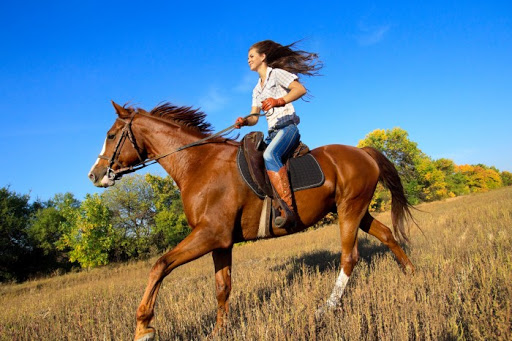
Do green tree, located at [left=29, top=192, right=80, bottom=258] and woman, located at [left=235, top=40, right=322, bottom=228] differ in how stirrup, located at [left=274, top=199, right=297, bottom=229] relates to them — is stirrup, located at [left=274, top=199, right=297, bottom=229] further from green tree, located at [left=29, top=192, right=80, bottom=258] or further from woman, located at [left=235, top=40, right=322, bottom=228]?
green tree, located at [left=29, top=192, right=80, bottom=258]

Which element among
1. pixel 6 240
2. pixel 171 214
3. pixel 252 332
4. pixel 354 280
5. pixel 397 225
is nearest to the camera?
pixel 252 332

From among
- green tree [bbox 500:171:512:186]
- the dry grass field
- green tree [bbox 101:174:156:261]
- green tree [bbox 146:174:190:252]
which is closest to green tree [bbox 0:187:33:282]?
green tree [bbox 101:174:156:261]

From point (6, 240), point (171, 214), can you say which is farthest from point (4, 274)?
point (171, 214)

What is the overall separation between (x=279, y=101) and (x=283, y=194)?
1152 mm

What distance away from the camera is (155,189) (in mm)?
34438

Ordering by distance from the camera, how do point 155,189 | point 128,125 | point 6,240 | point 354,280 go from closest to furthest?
1. point 128,125
2. point 354,280
3. point 6,240
4. point 155,189

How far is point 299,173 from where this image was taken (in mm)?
3908

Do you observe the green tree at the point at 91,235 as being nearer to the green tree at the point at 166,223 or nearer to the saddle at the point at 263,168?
the green tree at the point at 166,223

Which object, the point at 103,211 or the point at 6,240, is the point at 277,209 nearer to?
the point at 103,211

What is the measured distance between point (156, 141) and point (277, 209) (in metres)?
1.97

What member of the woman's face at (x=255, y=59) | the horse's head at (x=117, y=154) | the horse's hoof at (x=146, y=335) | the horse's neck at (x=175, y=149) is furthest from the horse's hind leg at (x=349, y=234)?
the horse's head at (x=117, y=154)

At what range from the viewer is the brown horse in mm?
3354

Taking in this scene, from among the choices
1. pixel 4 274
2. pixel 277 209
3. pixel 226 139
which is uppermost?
pixel 226 139

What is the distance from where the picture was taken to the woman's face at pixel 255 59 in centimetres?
430
